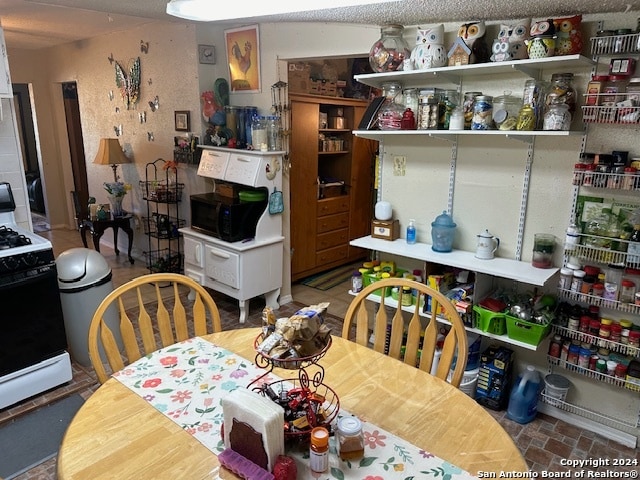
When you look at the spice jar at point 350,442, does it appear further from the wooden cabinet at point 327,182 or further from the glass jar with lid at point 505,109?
the wooden cabinet at point 327,182

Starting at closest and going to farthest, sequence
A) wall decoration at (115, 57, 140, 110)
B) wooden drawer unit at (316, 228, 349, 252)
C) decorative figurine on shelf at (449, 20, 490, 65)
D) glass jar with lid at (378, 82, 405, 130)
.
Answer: decorative figurine on shelf at (449, 20, 490, 65)
glass jar with lid at (378, 82, 405, 130)
wall decoration at (115, 57, 140, 110)
wooden drawer unit at (316, 228, 349, 252)

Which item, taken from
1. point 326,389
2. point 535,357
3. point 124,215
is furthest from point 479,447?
point 124,215

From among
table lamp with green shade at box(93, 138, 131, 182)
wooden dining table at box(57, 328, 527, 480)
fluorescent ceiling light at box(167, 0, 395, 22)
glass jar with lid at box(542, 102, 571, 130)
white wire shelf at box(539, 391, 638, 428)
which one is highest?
fluorescent ceiling light at box(167, 0, 395, 22)

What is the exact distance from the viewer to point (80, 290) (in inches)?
113

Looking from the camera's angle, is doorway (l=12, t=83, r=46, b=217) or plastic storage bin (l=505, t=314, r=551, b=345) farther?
doorway (l=12, t=83, r=46, b=217)

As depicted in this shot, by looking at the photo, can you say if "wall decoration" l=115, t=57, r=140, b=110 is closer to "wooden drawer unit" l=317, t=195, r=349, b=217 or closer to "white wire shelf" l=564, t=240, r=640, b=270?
"wooden drawer unit" l=317, t=195, r=349, b=217

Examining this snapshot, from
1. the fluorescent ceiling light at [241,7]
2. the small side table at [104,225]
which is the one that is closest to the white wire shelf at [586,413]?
the fluorescent ceiling light at [241,7]

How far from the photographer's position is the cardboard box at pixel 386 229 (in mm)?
2878

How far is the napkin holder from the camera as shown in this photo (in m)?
1.03

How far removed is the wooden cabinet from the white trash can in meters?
1.84

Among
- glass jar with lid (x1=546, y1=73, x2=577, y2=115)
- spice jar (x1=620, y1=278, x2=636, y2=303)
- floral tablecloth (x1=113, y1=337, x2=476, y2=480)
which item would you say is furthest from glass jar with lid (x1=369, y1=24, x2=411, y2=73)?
floral tablecloth (x1=113, y1=337, x2=476, y2=480)

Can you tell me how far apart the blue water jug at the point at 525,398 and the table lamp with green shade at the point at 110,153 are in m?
4.27

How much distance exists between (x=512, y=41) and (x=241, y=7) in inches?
57.5

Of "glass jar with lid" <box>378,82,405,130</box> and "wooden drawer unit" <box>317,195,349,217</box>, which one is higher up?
"glass jar with lid" <box>378,82,405,130</box>
